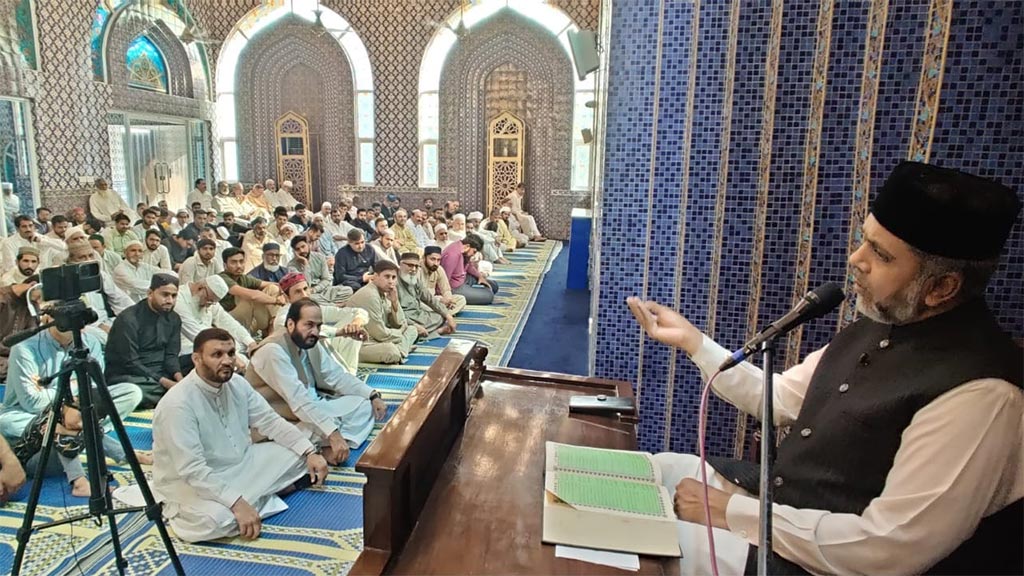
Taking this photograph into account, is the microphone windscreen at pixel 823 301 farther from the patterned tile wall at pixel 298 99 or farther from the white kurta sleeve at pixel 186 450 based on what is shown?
the patterned tile wall at pixel 298 99

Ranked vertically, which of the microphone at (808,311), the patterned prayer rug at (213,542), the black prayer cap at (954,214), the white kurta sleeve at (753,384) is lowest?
the patterned prayer rug at (213,542)

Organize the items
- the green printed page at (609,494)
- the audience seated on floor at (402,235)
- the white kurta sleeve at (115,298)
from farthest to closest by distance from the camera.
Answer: the audience seated on floor at (402,235) < the white kurta sleeve at (115,298) < the green printed page at (609,494)

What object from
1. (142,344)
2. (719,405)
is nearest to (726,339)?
(719,405)

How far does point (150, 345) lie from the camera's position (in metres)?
3.60

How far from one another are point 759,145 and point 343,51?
10812 millimetres

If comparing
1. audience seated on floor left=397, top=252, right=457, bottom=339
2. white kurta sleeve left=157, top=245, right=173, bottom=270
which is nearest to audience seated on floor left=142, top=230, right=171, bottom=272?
white kurta sleeve left=157, top=245, right=173, bottom=270

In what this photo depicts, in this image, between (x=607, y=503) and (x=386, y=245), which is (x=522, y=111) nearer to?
(x=386, y=245)

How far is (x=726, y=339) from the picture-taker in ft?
7.58

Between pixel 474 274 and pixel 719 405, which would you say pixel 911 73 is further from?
pixel 474 274

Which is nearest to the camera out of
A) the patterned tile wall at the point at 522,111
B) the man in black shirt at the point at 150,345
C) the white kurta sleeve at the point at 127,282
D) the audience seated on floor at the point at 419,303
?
the man in black shirt at the point at 150,345

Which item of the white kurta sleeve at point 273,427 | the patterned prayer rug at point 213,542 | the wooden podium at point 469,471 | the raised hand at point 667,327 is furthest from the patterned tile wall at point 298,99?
the raised hand at point 667,327

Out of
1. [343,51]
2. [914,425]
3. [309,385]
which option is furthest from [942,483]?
[343,51]

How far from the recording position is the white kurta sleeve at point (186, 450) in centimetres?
228

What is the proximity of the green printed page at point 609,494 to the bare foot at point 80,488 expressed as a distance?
2.16 metres
